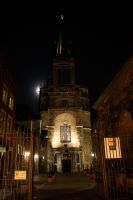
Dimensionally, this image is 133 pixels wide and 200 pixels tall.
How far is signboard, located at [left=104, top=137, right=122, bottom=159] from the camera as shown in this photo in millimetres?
8778

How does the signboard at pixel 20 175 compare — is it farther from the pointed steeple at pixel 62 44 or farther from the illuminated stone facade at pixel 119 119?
the pointed steeple at pixel 62 44

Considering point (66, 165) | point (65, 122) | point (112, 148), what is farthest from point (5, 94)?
point (66, 165)

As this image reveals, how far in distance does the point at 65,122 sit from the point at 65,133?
8.60ft

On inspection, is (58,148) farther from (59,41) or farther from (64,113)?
(59,41)

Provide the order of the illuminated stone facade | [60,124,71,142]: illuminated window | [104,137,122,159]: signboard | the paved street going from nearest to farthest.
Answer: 1. [104,137,122,159]: signboard
2. the illuminated stone facade
3. the paved street
4. [60,124,71,142]: illuminated window

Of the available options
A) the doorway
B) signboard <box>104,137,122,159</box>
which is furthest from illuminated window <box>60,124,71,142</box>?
signboard <box>104,137,122,159</box>

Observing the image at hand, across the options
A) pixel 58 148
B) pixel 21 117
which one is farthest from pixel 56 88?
pixel 58 148

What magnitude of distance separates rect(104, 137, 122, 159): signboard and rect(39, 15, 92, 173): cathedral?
3603 cm

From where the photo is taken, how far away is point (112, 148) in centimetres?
884

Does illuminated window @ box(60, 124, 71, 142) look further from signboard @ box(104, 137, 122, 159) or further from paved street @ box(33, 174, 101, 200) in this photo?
signboard @ box(104, 137, 122, 159)

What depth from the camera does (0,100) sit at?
21406 millimetres

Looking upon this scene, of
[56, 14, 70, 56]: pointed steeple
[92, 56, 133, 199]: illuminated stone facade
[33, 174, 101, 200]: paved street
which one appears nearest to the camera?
[92, 56, 133, 199]: illuminated stone facade

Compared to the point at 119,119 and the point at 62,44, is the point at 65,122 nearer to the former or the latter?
the point at 62,44

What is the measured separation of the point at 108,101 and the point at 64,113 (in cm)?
2811
